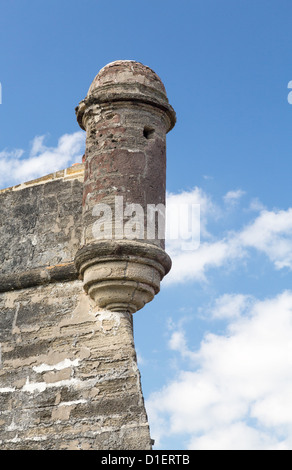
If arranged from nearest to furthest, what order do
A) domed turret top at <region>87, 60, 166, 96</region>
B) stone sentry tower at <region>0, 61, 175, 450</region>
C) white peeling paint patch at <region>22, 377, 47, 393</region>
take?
stone sentry tower at <region>0, 61, 175, 450</region> → white peeling paint patch at <region>22, 377, 47, 393</region> → domed turret top at <region>87, 60, 166, 96</region>

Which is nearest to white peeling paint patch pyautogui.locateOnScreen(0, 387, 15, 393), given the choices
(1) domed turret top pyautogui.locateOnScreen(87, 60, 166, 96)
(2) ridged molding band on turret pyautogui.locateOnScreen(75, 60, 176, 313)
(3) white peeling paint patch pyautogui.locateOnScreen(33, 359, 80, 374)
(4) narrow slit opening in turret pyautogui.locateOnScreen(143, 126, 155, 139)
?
(3) white peeling paint patch pyautogui.locateOnScreen(33, 359, 80, 374)

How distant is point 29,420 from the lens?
5668 mm

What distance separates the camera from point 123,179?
590 centimetres

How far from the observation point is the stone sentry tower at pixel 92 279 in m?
5.45

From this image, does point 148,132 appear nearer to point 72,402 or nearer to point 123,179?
point 123,179

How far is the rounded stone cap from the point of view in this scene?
6.23 metres

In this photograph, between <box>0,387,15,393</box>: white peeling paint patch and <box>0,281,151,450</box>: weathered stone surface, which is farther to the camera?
<box>0,387,15,393</box>: white peeling paint patch

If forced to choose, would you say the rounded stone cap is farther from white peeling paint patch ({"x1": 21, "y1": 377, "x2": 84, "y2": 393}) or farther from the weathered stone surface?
white peeling paint patch ({"x1": 21, "y1": 377, "x2": 84, "y2": 393})

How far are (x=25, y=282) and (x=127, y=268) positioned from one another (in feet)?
3.86

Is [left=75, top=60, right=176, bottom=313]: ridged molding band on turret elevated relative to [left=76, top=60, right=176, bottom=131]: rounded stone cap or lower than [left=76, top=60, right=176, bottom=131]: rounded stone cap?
lower

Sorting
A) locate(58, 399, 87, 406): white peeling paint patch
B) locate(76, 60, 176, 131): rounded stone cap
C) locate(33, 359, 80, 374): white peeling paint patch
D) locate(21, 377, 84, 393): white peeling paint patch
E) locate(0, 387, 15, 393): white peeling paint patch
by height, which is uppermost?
locate(76, 60, 176, 131): rounded stone cap
